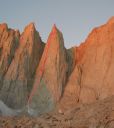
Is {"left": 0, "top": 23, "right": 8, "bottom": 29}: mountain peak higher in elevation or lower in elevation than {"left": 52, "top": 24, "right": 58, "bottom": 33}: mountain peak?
higher

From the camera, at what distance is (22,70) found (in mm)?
44781

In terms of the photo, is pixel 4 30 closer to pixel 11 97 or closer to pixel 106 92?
pixel 11 97

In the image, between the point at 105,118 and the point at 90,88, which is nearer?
the point at 105,118

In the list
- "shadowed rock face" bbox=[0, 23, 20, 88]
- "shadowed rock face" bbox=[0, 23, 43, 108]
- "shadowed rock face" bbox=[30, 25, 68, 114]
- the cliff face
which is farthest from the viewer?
"shadowed rock face" bbox=[0, 23, 20, 88]

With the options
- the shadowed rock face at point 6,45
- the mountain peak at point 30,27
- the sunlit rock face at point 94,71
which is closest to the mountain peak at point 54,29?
the mountain peak at point 30,27

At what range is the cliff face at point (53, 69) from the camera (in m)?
41.8

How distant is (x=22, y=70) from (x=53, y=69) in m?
3.80

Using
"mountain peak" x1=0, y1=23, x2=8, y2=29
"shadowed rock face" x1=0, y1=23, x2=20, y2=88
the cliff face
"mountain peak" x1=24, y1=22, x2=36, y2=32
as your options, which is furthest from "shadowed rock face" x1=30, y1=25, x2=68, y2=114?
"mountain peak" x1=0, y1=23, x2=8, y2=29

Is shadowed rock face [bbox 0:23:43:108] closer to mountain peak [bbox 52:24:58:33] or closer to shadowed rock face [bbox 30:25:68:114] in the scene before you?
shadowed rock face [bbox 30:25:68:114]

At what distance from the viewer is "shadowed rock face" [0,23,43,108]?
142ft

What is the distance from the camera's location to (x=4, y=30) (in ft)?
162

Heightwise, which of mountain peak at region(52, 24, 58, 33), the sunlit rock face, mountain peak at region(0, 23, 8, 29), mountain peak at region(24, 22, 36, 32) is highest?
mountain peak at region(0, 23, 8, 29)

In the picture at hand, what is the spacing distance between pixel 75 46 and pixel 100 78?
8594mm

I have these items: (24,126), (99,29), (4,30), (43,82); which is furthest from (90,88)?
(24,126)
